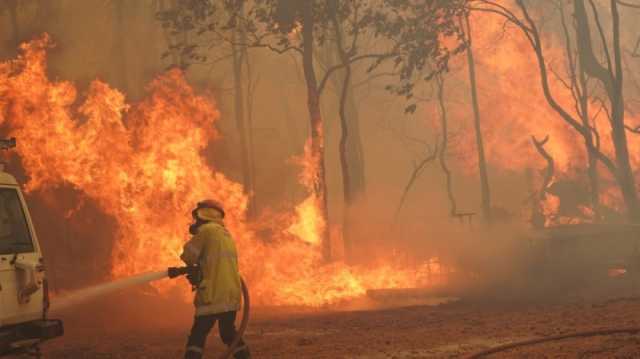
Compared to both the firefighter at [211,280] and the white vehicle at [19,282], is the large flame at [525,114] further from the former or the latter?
the white vehicle at [19,282]

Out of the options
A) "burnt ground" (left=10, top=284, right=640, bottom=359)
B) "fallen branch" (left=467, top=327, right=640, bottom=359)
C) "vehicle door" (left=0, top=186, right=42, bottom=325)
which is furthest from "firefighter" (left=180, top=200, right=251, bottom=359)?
"fallen branch" (left=467, top=327, right=640, bottom=359)

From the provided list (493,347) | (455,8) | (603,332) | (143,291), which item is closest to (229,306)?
(493,347)

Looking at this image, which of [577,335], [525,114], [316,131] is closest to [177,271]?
[577,335]

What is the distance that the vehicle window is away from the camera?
7.89m

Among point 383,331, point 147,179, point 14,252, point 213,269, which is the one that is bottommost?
point 383,331

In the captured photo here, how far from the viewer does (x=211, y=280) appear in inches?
305

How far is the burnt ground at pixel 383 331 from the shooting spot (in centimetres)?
979

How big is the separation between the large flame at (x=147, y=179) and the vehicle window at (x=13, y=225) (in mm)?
10154

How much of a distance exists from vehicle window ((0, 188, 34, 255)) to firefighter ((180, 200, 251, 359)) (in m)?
1.69

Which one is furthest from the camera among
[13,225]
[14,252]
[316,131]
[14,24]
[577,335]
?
[14,24]

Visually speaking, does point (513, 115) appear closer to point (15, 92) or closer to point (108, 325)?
point (15, 92)

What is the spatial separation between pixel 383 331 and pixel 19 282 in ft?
20.5

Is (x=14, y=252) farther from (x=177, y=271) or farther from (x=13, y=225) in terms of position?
(x=177, y=271)

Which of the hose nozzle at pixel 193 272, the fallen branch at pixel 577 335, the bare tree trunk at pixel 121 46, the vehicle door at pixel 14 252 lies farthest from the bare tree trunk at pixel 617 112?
the bare tree trunk at pixel 121 46
